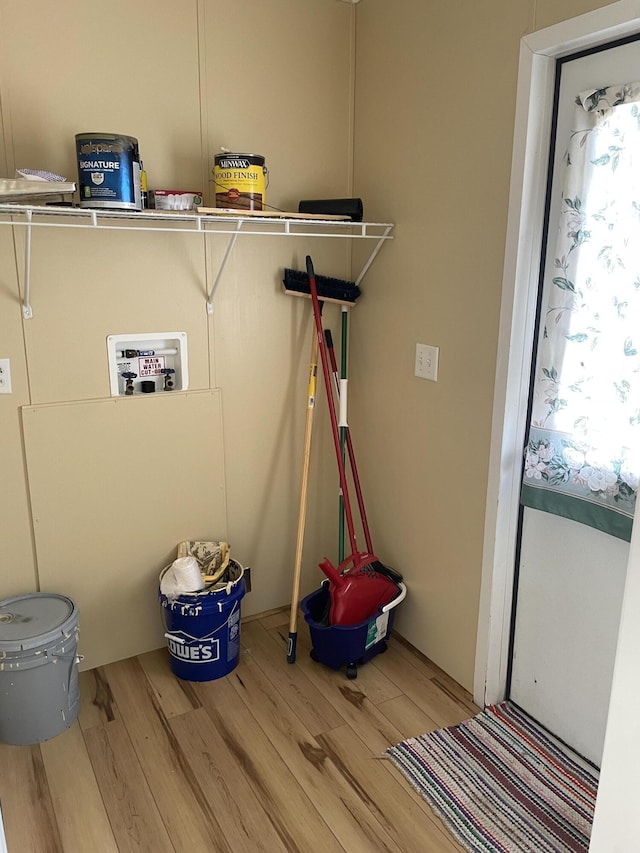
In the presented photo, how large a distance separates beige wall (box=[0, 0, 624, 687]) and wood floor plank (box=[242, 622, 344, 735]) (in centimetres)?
27

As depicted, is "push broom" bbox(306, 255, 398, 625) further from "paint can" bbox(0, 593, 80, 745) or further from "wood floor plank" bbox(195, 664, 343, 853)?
"paint can" bbox(0, 593, 80, 745)

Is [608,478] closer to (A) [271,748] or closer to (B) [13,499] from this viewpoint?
(A) [271,748]

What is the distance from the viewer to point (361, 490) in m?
2.75

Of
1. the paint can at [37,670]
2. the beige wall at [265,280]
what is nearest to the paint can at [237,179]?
the beige wall at [265,280]

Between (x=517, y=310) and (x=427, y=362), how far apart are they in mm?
430

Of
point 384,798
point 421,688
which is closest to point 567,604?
point 421,688

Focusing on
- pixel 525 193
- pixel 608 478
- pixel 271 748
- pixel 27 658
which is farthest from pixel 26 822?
pixel 525 193

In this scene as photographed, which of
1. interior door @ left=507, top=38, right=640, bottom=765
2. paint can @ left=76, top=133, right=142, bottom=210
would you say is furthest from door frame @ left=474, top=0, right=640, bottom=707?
paint can @ left=76, top=133, right=142, bottom=210

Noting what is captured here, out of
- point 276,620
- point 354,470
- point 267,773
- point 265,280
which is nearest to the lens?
point 267,773

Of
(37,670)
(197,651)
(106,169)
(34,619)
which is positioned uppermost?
(106,169)

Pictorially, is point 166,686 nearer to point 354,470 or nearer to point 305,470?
point 305,470

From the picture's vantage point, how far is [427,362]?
2305mm

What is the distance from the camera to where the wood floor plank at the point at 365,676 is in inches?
92.2

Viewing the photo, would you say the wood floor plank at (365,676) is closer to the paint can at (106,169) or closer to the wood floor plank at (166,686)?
the wood floor plank at (166,686)
